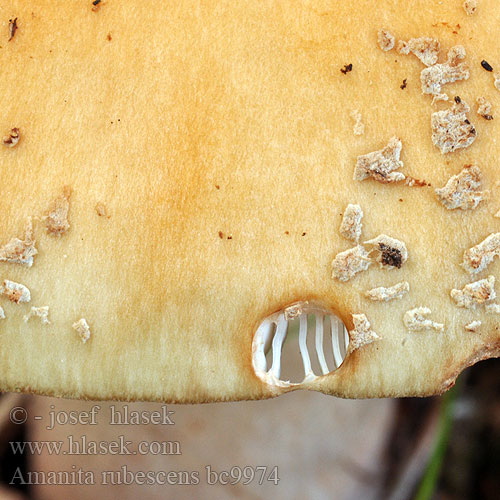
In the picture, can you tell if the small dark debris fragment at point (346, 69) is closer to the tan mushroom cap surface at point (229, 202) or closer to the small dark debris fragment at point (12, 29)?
the tan mushroom cap surface at point (229, 202)

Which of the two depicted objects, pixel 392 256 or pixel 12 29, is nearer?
pixel 392 256

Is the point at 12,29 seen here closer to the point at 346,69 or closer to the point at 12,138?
the point at 12,138

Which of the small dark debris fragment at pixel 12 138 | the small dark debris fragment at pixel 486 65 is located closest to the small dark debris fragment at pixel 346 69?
Result: the small dark debris fragment at pixel 486 65

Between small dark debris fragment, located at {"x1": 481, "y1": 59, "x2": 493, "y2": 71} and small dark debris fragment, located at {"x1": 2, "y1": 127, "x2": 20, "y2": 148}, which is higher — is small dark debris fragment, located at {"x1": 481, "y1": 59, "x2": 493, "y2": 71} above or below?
above

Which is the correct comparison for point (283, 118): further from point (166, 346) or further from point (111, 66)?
point (166, 346)

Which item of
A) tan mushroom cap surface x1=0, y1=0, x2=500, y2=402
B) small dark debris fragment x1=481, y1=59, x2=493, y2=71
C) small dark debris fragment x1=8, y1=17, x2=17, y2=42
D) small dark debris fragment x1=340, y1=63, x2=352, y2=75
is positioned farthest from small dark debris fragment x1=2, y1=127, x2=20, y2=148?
small dark debris fragment x1=481, y1=59, x2=493, y2=71

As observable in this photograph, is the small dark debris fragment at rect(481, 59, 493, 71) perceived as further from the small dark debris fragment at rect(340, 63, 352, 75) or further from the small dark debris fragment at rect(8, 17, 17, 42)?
the small dark debris fragment at rect(8, 17, 17, 42)

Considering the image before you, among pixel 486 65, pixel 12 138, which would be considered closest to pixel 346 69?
pixel 486 65

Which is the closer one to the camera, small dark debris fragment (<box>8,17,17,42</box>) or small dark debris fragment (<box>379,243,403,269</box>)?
small dark debris fragment (<box>379,243,403,269</box>)

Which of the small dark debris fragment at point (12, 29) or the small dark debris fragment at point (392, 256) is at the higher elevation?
the small dark debris fragment at point (12, 29)
